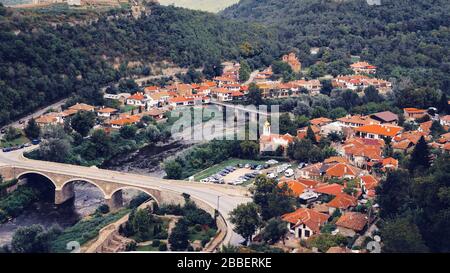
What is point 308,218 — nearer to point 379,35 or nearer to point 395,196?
point 395,196

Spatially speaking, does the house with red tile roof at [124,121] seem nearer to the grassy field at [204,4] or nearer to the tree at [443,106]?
the tree at [443,106]

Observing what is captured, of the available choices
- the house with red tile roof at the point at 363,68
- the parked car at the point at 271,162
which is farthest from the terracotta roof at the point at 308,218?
the house with red tile roof at the point at 363,68

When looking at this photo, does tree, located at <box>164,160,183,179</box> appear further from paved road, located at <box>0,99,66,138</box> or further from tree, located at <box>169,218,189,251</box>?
paved road, located at <box>0,99,66,138</box>

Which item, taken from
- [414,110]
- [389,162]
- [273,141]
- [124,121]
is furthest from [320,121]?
[124,121]

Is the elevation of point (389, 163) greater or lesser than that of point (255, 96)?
lesser

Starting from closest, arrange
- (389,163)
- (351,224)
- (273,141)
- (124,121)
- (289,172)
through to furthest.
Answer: (351,224)
(389,163)
(289,172)
(273,141)
(124,121)
